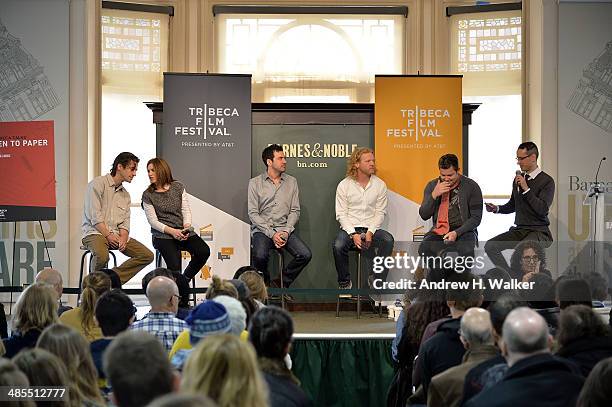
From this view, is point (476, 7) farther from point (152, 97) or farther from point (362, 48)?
point (152, 97)

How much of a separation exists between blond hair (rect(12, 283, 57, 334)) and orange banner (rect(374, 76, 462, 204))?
4655 mm

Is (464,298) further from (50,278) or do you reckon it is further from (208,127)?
(208,127)

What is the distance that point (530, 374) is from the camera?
297 centimetres

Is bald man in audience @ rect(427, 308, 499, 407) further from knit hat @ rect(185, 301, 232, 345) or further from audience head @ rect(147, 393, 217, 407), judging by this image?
audience head @ rect(147, 393, 217, 407)

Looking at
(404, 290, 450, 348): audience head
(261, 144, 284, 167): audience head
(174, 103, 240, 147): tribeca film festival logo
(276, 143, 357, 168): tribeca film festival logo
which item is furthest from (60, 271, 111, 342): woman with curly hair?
(276, 143, 357, 168): tribeca film festival logo

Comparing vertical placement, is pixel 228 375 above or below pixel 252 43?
below

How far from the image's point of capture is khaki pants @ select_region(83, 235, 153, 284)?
7238 millimetres

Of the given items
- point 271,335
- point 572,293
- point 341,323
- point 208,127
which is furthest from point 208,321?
point 208,127

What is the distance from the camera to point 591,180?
367 inches

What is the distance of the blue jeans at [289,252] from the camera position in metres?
7.71

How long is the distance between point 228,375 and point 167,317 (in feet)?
6.48

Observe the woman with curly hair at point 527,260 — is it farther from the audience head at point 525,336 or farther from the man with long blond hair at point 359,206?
the man with long blond hair at point 359,206

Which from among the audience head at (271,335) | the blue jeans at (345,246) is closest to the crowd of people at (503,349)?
the audience head at (271,335)

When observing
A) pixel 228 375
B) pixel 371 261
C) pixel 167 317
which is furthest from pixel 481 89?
pixel 228 375
